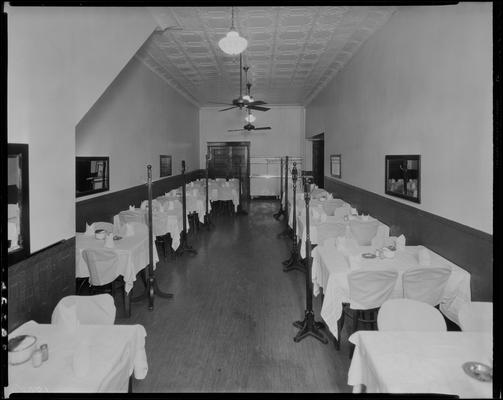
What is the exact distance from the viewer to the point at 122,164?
293 inches

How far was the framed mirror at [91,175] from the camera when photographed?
18.9 ft

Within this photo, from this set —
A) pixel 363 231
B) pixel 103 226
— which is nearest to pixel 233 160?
pixel 103 226

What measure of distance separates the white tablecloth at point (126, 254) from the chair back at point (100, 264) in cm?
16

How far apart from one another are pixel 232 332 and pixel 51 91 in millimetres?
2743

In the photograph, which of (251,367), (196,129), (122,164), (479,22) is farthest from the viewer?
(196,129)

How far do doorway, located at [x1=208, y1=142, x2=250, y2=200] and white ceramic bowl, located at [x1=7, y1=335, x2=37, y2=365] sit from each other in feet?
42.4

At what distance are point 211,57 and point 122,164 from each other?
294 centimetres

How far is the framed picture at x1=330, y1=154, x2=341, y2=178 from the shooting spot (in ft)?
31.0

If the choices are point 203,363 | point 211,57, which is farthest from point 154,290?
point 211,57

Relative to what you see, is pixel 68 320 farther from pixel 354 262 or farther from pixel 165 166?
pixel 165 166

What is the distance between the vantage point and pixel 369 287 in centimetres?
336
